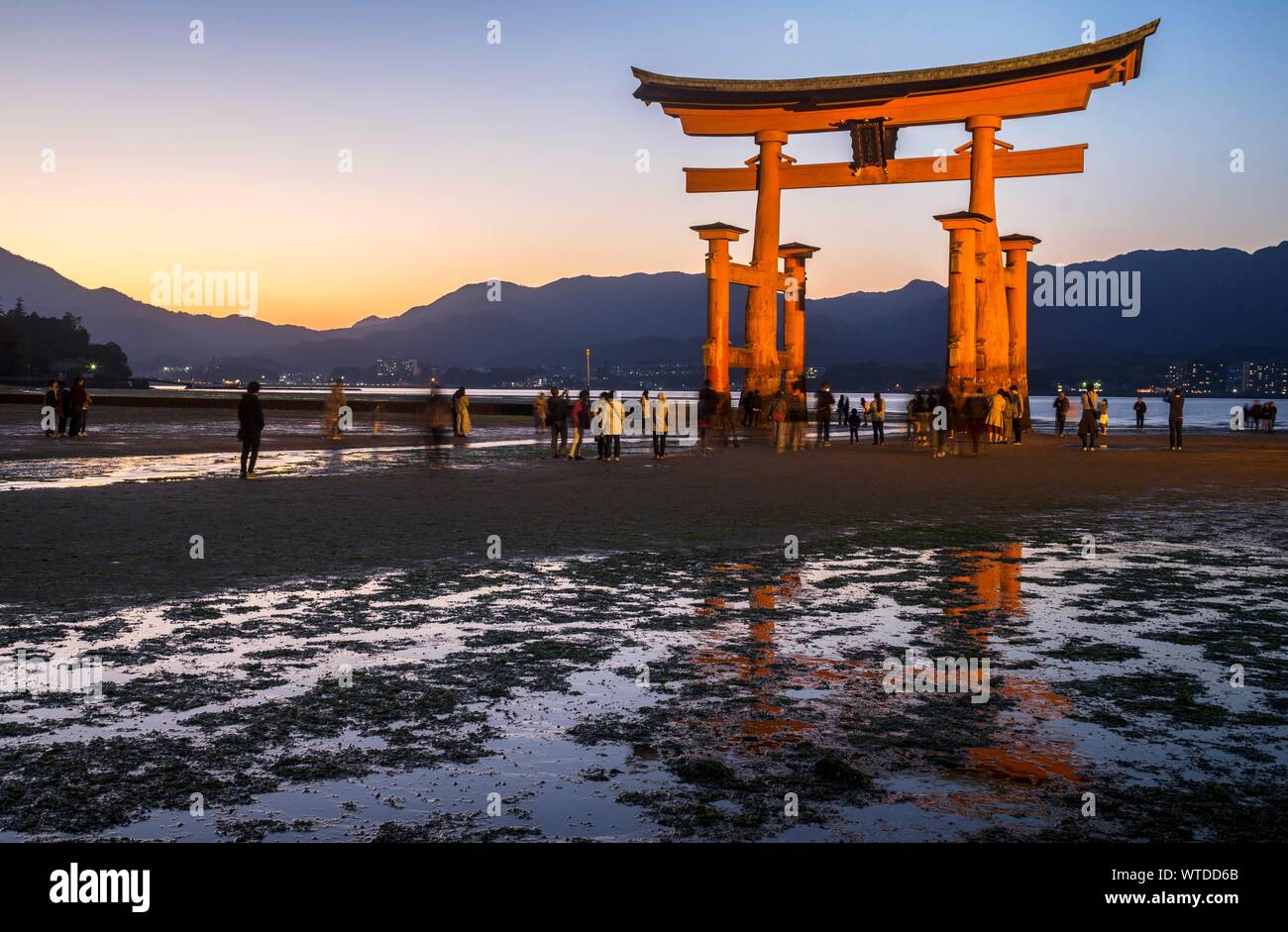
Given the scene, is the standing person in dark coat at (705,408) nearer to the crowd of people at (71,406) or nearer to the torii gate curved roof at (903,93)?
the torii gate curved roof at (903,93)

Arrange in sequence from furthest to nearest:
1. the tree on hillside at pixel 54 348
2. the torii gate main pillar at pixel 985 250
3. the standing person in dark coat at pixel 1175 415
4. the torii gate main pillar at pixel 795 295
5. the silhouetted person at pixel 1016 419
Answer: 1. the tree on hillside at pixel 54 348
2. the torii gate main pillar at pixel 795 295
3. the torii gate main pillar at pixel 985 250
4. the silhouetted person at pixel 1016 419
5. the standing person in dark coat at pixel 1175 415

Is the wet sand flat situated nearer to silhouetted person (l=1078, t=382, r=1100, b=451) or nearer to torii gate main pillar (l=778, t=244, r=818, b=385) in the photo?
silhouetted person (l=1078, t=382, r=1100, b=451)

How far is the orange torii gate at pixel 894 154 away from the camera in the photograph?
108 feet

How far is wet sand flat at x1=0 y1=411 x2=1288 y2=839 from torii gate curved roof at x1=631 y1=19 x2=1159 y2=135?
23.3 m

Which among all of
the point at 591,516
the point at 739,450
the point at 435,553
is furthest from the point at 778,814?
the point at 739,450

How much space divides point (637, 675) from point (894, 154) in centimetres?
3519

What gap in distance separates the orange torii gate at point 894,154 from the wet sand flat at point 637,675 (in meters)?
22.5

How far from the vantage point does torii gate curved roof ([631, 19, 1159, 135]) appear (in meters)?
31.9

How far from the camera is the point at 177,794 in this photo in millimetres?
3822

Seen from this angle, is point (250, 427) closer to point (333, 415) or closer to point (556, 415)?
point (556, 415)

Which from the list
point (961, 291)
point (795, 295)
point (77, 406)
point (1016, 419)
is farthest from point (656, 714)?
point (795, 295)

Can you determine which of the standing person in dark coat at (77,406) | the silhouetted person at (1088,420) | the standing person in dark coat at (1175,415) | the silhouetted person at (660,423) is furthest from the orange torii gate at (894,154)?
the standing person in dark coat at (77,406)

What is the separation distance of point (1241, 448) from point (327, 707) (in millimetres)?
32091

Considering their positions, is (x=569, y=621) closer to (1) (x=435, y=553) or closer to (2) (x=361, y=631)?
(2) (x=361, y=631)
